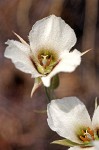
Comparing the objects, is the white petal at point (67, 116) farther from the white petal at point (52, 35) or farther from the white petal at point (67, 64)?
the white petal at point (52, 35)

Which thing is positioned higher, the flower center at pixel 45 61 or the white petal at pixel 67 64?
the flower center at pixel 45 61

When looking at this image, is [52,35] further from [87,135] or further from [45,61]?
[87,135]

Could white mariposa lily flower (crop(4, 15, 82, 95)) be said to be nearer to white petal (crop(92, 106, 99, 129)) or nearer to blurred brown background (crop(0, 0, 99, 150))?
white petal (crop(92, 106, 99, 129))

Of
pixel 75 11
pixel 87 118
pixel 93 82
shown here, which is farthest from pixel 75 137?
pixel 75 11

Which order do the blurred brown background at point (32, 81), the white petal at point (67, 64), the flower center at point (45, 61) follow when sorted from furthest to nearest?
the blurred brown background at point (32, 81) → the flower center at point (45, 61) → the white petal at point (67, 64)

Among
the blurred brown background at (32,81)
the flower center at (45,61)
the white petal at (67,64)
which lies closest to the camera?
the white petal at (67,64)

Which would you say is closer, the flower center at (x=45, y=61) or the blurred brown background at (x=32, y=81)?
the flower center at (x=45, y=61)

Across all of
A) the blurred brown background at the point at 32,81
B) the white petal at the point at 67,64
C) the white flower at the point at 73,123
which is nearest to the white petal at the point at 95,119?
the white flower at the point at 73,123
